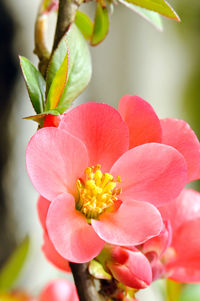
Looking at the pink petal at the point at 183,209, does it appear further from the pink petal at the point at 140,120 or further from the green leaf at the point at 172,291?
the green leaf at the point at 172,291

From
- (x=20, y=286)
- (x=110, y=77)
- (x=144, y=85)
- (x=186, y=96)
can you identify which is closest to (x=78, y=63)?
(x=20, y=286)

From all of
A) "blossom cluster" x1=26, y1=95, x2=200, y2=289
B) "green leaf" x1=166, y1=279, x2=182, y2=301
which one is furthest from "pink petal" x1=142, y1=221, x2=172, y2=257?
"green leaf" x1=166, y1=279, x2=182, y2=301

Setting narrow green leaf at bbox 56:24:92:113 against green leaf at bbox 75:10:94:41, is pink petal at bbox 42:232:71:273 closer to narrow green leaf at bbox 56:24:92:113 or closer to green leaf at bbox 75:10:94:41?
narrow green leaf at bbox 56:24:92:113

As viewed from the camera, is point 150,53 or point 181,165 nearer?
point 181,165

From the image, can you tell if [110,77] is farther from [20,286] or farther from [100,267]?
[100,267]

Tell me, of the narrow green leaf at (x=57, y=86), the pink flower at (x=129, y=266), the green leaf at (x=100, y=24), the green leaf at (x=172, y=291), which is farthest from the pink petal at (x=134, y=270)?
the green leaf at (x=172, y=291)

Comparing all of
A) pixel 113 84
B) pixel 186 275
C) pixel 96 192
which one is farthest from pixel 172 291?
pixel 113 84

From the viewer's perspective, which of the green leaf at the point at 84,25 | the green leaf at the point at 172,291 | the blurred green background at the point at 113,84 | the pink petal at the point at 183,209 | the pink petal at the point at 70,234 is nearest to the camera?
the pink petal at the point at 70,234
